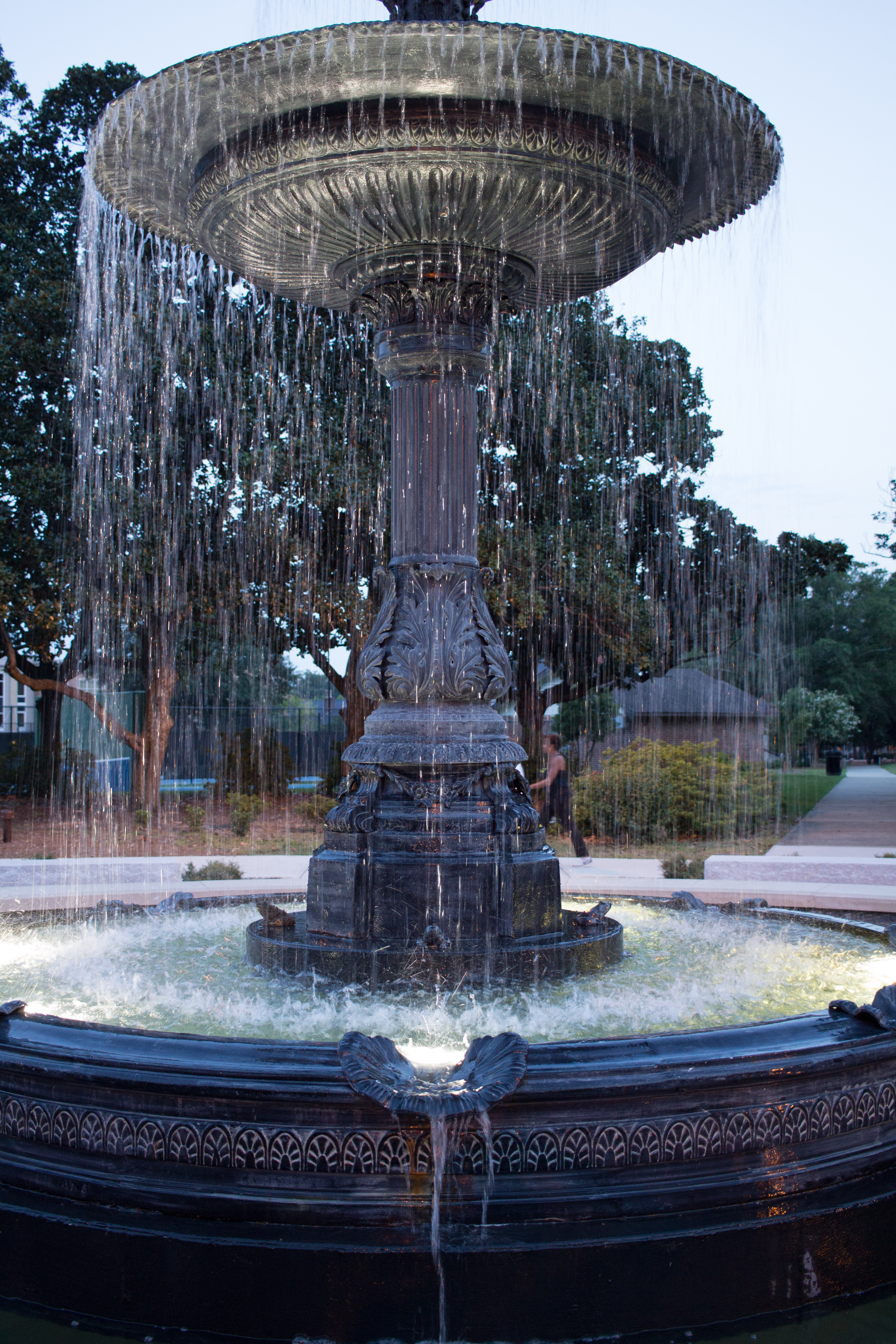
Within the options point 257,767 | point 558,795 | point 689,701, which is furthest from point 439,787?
point 689,701

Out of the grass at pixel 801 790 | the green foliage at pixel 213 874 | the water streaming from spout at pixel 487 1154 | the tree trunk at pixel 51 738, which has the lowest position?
the grass at pixel 801 790

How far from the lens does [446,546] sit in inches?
230

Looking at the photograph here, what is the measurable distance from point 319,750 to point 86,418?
14.6 m

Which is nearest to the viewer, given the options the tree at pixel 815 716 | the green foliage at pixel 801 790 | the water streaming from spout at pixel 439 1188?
the water streaming from spout at pixel 439 1188

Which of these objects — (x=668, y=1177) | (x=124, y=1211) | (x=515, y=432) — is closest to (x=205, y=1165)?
(x=124, y=1211)

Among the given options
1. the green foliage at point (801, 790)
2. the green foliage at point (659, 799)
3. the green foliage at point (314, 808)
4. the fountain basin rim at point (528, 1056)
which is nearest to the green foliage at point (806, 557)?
the green foliage at point (801, 790)

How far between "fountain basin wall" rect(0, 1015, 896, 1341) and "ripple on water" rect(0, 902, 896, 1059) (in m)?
0.81

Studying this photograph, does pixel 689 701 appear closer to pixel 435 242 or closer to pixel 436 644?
pixel 436 644

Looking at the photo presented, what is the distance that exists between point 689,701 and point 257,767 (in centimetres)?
2094

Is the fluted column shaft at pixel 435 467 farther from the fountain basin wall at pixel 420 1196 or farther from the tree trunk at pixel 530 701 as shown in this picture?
the tree trunk at pixel 530 701

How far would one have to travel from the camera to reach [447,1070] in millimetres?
3639

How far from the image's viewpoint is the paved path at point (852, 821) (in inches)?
802

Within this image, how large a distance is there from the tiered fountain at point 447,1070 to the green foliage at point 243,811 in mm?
14040

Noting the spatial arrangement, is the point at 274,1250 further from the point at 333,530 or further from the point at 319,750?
the point at 319,750
